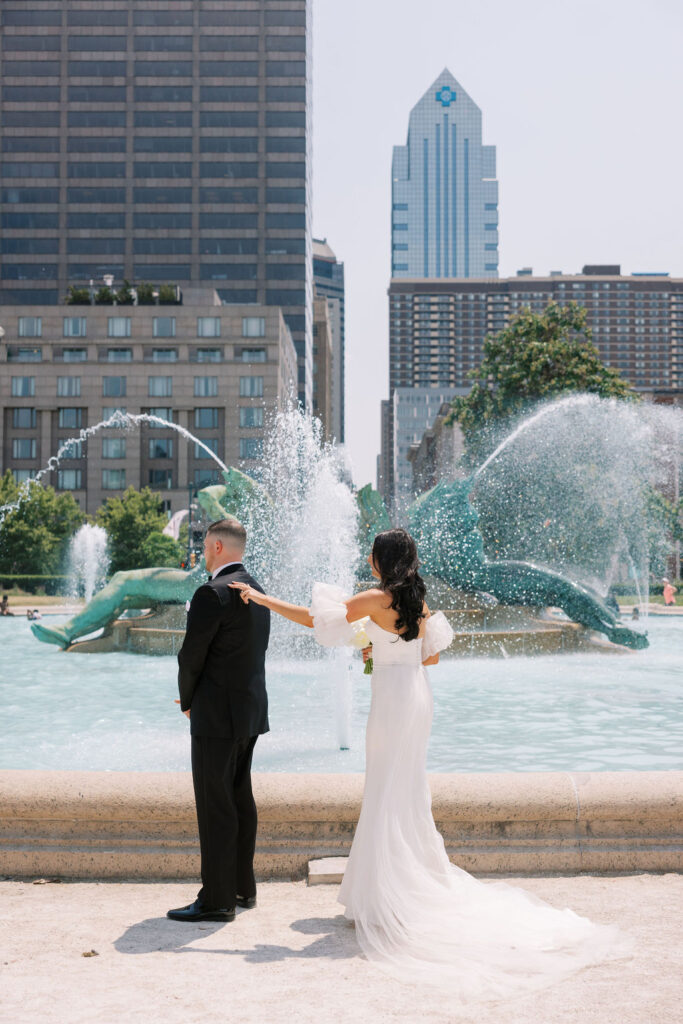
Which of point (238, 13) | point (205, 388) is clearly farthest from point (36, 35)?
point (205, 388)

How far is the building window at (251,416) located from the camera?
246ft

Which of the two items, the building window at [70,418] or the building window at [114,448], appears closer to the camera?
the building window at [114,448]

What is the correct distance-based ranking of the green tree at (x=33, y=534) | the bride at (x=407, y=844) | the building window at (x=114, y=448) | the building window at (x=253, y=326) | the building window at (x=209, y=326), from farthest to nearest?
the building window at (x=209, y=326) < the building window at (x=253, y=326) < the building window at (x=114, y=448) < the green tree at (x=33, y=534) < the bride at (x=407, y=844)

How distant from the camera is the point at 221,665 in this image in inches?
174

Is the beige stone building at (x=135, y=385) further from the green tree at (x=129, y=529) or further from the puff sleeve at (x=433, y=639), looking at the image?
the puff sleeve at (x=433, y=639)

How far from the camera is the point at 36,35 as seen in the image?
98.6 meters

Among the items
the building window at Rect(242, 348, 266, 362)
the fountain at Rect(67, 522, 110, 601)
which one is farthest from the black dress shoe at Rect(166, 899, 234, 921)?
the building window at Rect(242, 348, 266, 362)

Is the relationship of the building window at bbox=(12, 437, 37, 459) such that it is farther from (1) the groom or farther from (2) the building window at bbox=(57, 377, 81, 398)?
(1) the groom

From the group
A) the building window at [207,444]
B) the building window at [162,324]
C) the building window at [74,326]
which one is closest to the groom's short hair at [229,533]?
the building window at [207,444]

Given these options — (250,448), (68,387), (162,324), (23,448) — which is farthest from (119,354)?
(250,448)

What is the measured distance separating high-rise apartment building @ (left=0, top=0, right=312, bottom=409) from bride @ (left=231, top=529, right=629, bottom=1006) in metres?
93.6

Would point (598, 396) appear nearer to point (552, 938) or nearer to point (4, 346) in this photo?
point (552, 938)

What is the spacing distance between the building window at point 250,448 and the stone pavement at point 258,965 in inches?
2799

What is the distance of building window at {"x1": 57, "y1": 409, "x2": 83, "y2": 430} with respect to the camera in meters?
76.2
